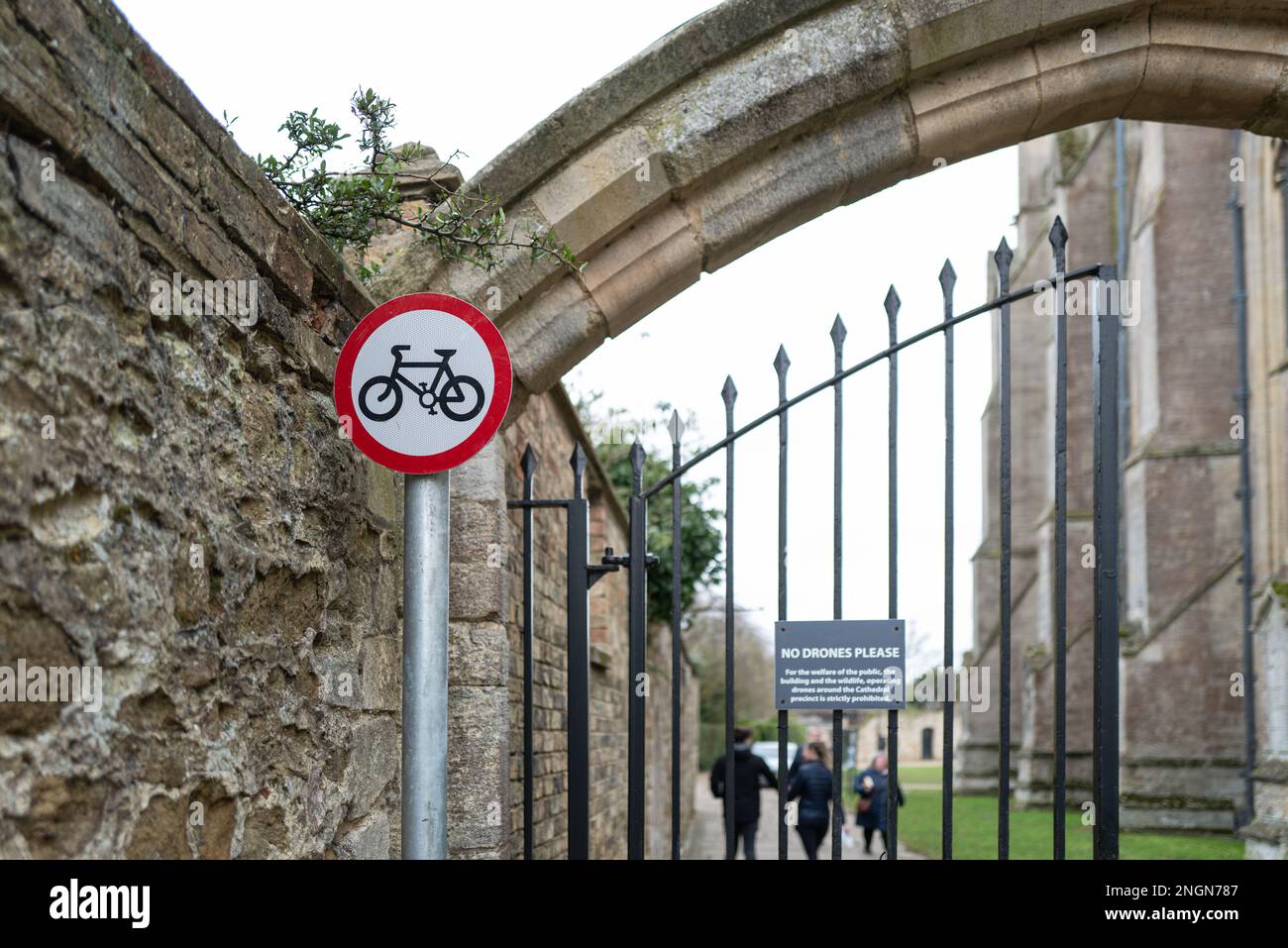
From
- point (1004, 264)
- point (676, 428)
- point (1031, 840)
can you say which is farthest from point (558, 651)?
point (1031, 840)

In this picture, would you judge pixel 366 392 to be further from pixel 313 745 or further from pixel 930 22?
pixel 930 22

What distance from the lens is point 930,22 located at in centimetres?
431

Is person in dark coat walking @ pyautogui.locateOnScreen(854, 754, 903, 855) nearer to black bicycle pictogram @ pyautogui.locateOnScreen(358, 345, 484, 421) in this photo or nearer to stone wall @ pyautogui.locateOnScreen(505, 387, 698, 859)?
stone wall @ pyautogui.locateOnScreen(505, 387, 698, 859)

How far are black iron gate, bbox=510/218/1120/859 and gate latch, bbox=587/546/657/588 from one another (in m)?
0.01

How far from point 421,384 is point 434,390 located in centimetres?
3

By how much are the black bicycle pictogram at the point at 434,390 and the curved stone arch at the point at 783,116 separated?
1208mm

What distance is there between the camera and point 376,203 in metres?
4.02

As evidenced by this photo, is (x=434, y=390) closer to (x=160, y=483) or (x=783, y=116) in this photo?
(x=160, y=483)

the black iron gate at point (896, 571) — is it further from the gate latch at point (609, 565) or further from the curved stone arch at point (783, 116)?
the curved stone arch at point (783, 116)

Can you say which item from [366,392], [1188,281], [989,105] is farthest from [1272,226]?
[366,392]

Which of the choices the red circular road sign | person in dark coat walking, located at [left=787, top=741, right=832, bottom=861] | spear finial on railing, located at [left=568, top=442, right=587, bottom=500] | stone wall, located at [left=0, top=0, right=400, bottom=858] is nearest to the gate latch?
spear finial on railing, located at [left=568, top=442, right=587, bottom=500]

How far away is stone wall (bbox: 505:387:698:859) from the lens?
17.7 ft

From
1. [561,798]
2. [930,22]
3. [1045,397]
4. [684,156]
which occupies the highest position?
[1045,397]

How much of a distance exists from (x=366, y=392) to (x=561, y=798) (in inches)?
148
